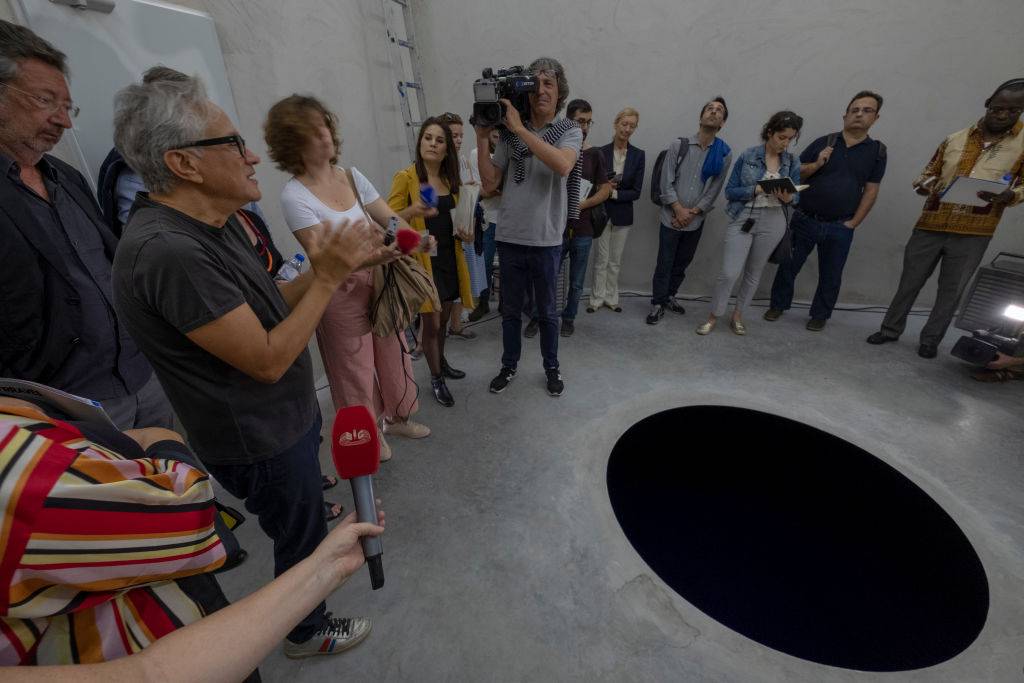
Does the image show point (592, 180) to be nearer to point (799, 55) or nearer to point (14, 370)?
point (799, 55)

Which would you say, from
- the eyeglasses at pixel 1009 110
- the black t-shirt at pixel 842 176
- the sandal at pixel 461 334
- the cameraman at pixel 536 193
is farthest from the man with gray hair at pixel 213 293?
the eyeglasses at pixel 1009 110

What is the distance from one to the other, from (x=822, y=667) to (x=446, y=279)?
2.79 meters

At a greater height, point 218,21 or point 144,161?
point 218,21

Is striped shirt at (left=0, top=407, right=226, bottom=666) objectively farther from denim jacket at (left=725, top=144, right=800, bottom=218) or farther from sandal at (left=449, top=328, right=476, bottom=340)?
denim jacket at (left=725, top=144, right=800, bottom=218)

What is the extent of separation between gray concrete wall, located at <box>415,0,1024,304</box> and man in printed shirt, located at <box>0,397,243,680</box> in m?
4.90

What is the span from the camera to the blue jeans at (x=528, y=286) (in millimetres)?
2812

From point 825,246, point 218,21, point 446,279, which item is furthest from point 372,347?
point 825,246

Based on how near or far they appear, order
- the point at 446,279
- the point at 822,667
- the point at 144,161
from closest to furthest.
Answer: the point at 144,161 → the point at 822,667 → the point at 446,279

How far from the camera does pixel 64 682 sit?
452 mm

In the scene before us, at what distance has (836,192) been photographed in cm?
369

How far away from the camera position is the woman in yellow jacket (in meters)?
2.62

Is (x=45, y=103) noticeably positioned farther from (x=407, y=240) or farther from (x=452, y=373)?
(x=452, y=373)

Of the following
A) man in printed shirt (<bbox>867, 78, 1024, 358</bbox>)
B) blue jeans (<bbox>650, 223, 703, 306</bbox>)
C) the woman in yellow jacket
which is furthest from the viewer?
blue jeans (<bbox>650, 223, 703, 306</bbox>)

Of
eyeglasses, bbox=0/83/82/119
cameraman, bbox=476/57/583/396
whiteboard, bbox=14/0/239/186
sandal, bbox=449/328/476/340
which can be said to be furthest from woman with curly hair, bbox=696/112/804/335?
eyeglasses, bbox=0/83/82/119
